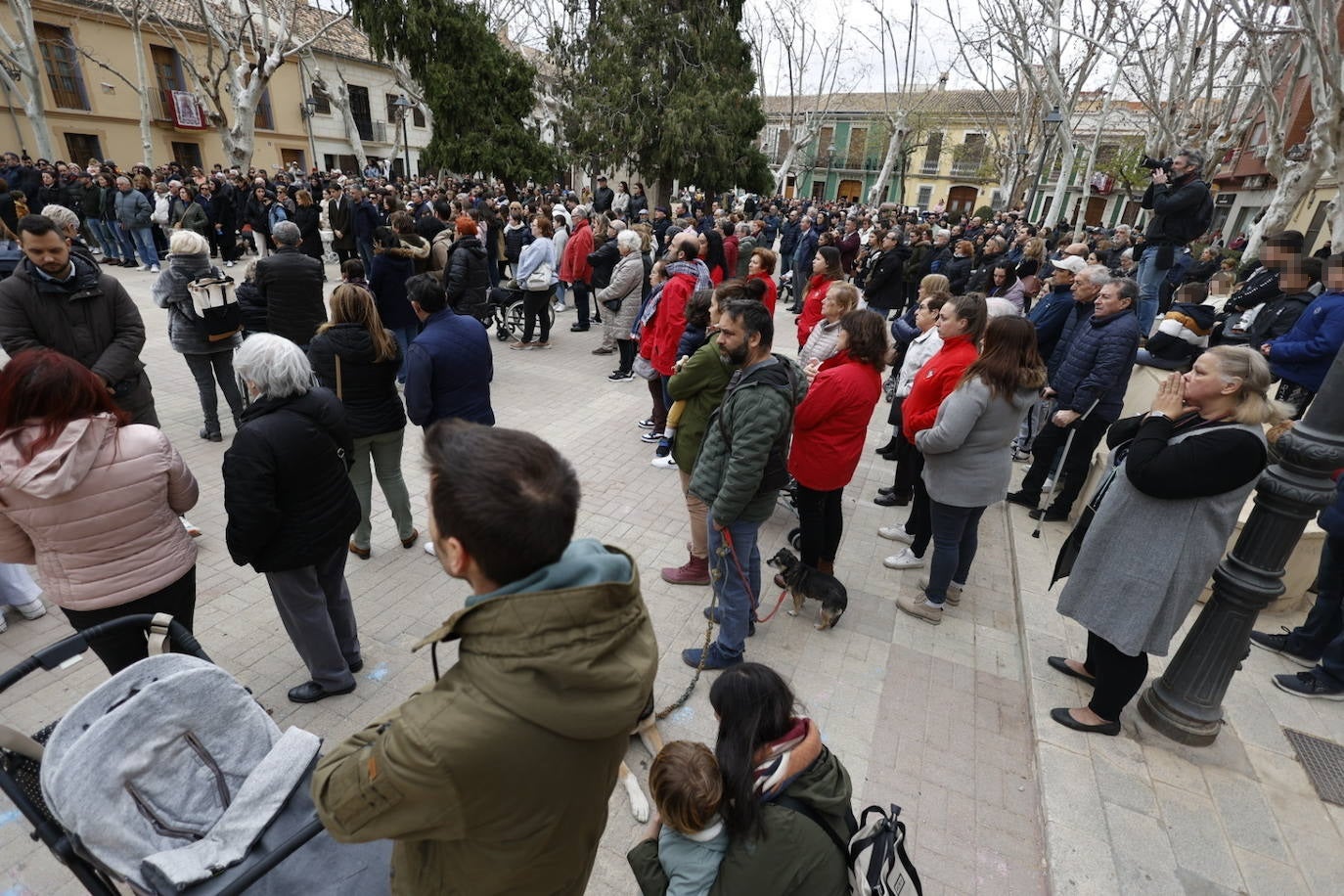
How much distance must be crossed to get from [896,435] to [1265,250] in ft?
10.8

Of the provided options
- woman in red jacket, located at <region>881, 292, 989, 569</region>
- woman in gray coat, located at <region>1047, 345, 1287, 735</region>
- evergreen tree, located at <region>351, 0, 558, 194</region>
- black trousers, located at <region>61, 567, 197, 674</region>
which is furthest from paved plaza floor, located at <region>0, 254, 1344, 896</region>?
evergreen tree, located at <region>351, 0, 558, 194</region>

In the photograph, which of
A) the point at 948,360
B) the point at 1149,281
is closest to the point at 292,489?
the point at 948,360

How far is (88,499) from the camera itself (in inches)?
90.4

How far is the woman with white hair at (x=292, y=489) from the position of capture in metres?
2.56

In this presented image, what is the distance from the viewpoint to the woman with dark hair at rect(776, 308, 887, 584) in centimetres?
362

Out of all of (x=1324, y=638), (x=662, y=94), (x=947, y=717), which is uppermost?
(x=662, y=94)

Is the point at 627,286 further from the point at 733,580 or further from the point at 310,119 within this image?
the point at 310,119

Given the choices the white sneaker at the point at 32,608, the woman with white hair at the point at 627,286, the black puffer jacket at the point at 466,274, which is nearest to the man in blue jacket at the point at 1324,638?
the woman with white hair at the point at 627,286

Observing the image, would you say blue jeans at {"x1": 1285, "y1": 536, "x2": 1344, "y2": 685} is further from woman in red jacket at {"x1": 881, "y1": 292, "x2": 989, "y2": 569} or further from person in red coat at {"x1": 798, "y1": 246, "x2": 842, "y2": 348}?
person in red coat at {"x1": 798, "y1": 246, "x2": 842, "y2": 348}

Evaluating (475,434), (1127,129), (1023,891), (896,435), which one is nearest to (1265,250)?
(896,435)

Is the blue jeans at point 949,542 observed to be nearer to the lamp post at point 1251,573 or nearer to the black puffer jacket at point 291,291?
the lamp post at point 1251,573

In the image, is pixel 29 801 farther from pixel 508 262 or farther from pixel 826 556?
pixel 508 262

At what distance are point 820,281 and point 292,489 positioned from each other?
18.9 ft

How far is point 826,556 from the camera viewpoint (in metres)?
4.28
